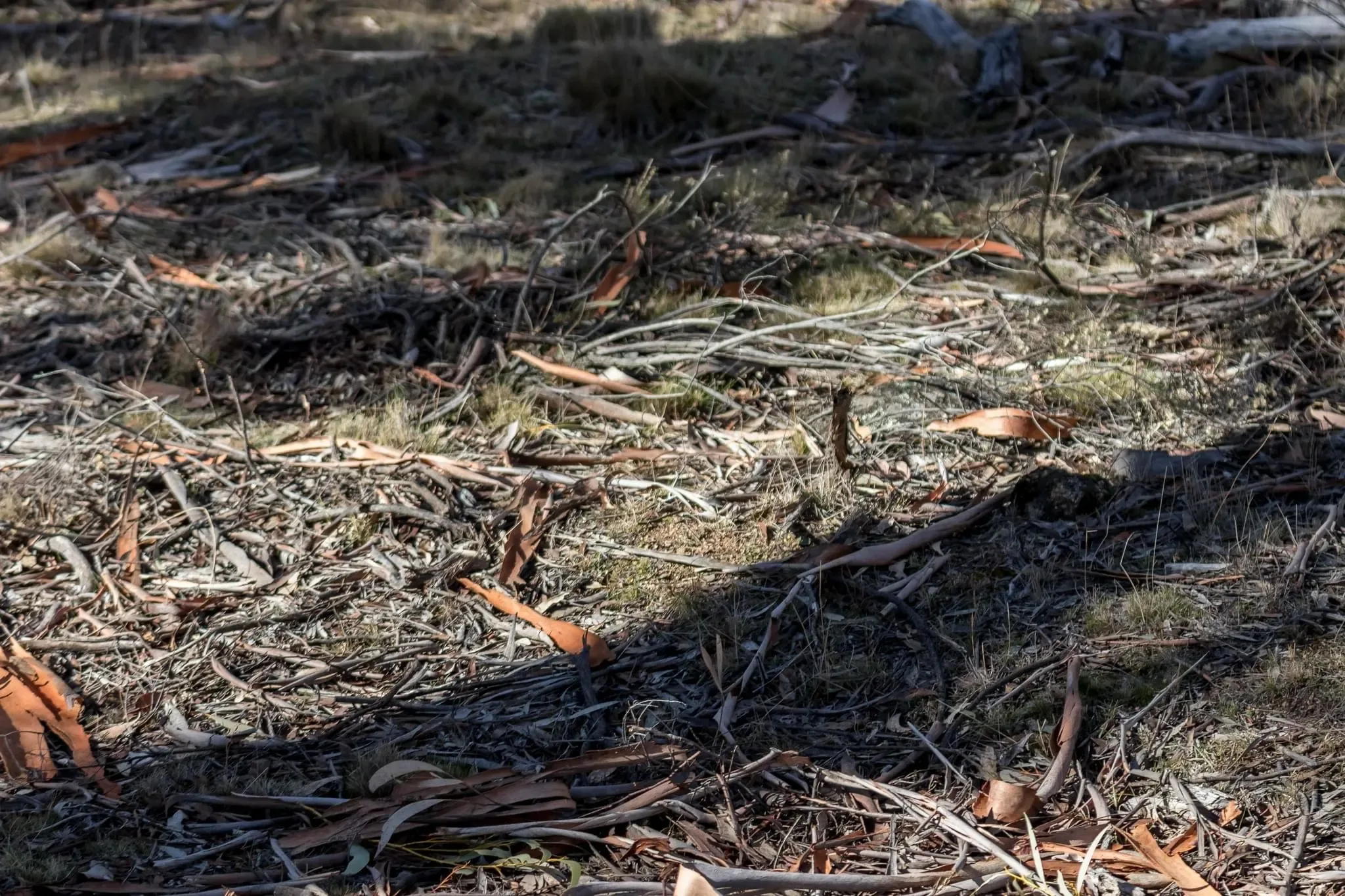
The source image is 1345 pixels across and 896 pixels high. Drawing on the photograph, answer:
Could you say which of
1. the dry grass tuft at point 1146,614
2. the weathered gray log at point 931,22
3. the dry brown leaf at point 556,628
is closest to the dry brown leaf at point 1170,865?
the dry grass tuft at point 1146,614

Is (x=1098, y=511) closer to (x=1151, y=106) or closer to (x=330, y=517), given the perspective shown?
(x=330, y=517)

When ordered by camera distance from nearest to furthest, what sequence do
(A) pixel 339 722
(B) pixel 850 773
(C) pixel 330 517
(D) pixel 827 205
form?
(B) pixel 850 773
(A) pixel 339 722
(C) pixel 330 517
(D) pixel 827 205

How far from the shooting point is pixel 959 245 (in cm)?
610

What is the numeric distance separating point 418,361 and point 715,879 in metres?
3.24

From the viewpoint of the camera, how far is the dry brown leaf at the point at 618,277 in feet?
19.2

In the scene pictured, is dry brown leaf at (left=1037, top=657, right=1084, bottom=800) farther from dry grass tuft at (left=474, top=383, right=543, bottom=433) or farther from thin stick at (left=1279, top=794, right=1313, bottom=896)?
dry grass tuft at (left=474, top=383, right=543, bottom=433)

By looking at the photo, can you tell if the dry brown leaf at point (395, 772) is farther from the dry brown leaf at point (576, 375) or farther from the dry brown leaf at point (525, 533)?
the dry brown leaf at point (576, 375)

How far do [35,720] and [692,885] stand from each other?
2143 mm

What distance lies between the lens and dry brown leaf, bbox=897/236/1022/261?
19.7 ft

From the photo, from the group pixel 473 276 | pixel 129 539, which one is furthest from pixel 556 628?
pixel 473 276

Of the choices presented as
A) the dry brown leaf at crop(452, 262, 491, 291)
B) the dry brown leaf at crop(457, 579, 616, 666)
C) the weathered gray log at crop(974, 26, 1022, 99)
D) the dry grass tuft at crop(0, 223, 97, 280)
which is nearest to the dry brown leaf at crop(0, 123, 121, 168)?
the dry grass tuft at crop(0, 223, 97, 280)

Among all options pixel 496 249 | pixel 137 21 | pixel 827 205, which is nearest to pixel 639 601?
pixel 496 249

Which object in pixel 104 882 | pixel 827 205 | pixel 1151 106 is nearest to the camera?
pixel 104 882

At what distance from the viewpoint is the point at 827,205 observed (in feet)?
22.6
